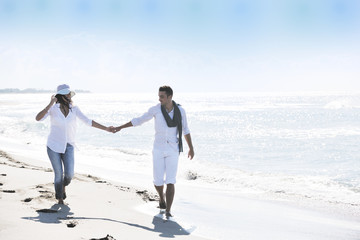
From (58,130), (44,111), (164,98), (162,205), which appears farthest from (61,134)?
(162,205)

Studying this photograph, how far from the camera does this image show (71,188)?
7008 millimetres

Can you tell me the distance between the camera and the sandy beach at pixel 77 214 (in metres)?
4.20

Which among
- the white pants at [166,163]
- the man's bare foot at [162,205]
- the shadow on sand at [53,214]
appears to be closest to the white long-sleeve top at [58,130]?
the shadow on sand at [53,214]

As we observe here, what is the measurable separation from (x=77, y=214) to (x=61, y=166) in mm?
801

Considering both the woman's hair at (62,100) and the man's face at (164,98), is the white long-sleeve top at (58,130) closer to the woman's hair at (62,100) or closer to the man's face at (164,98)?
the woman's hair at (62,100)

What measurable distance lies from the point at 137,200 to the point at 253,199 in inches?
112

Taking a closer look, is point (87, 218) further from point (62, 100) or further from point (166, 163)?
point (62, 100)

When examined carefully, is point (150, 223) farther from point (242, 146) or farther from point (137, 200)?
point (242, 146)

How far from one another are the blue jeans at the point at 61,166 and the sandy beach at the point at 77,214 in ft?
0.78

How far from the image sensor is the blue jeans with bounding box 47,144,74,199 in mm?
5523

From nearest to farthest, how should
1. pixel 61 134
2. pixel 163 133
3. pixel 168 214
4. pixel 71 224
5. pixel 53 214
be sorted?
pixel 71 224 < pixel 53 214 < pixel 61 134 < pixel 163 133 < pixel 168 214

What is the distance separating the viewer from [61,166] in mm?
5590

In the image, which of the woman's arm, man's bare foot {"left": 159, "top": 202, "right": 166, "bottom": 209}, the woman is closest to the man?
man's bare foot {"left": 159, "top": 202, "right": 166, "bottom": 209}

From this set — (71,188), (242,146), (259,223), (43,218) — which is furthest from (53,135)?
(242,146)
